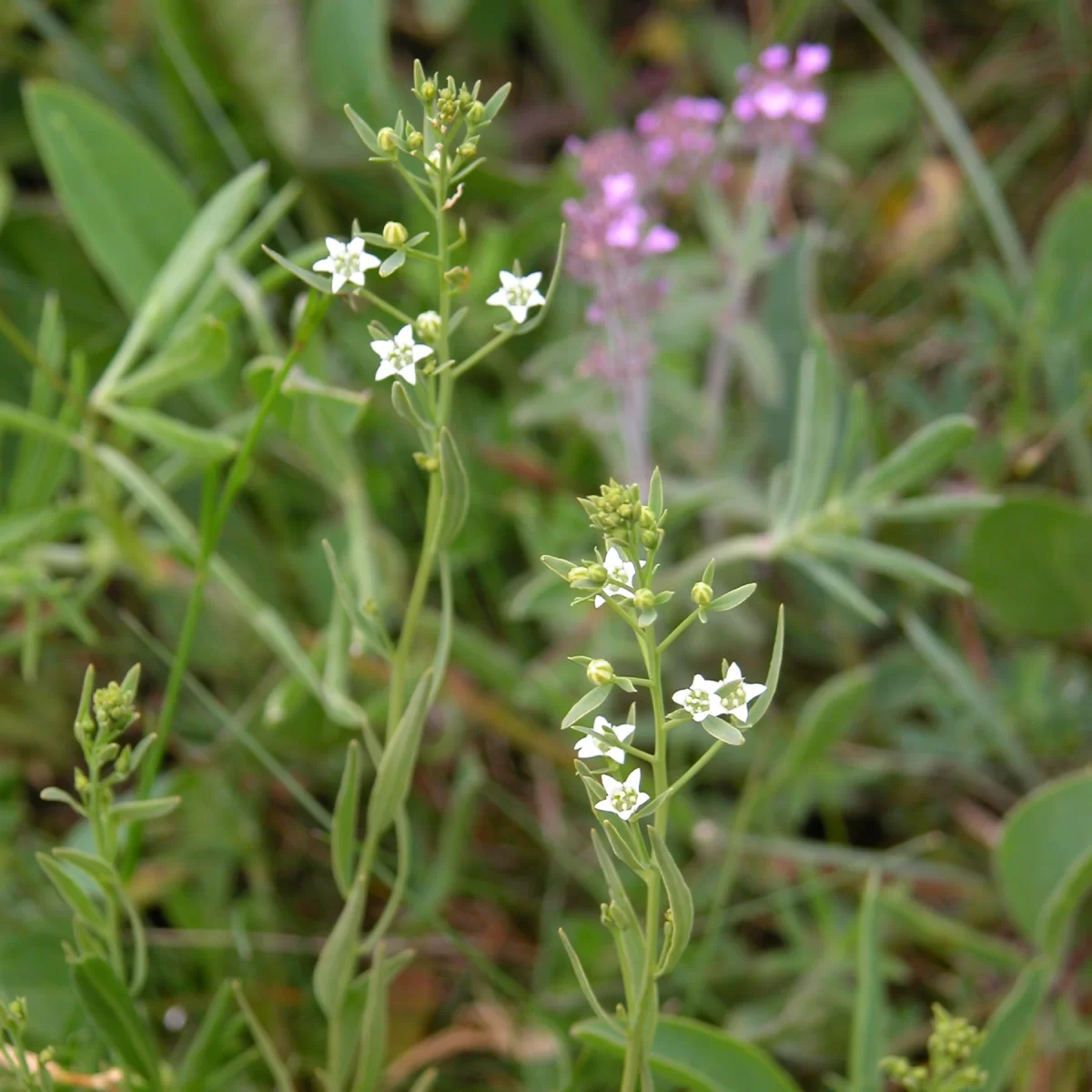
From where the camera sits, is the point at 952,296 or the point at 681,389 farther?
the point at 952,296

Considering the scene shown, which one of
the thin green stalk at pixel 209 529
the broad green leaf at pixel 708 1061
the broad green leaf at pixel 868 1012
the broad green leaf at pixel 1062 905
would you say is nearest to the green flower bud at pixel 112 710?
the thin green stalk at pixel 209 529

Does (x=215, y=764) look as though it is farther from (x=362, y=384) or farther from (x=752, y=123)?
(x=752, y=123)

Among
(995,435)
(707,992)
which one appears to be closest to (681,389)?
(995,435)

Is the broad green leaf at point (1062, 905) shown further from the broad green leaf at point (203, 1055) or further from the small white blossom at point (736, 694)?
the broad green leaf at point (203, 1055)

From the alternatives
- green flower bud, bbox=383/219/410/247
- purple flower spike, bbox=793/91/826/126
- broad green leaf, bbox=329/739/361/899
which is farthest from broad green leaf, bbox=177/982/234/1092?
purple flower spike, bbox=793/91/826/126

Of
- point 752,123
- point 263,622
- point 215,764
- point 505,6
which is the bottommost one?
point 215,764

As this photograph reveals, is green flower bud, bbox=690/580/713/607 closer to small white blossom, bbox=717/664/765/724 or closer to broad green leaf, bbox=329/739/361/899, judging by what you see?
small white blossom, bbox=717/664/765/724

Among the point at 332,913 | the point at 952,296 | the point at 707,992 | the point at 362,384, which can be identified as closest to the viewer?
the point at 707,992
